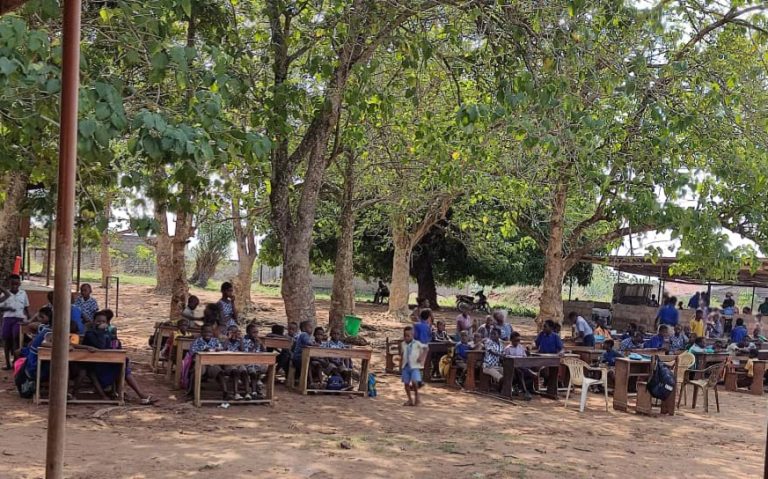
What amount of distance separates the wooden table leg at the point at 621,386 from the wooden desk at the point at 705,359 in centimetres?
303

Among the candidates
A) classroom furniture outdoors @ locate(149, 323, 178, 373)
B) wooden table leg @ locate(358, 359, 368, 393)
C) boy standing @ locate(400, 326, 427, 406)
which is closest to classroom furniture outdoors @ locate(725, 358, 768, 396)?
boy standing @ locate(400, 326, 427, 406)

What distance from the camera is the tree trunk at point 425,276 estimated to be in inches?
1305

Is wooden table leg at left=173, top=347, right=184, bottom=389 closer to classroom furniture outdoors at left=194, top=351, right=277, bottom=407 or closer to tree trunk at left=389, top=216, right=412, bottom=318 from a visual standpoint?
classroom furniture outdoors at left=194, top=351, right=277, bottom=407

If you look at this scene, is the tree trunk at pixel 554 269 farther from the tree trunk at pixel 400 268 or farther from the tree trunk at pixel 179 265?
the tree trunk at pixel 179 265

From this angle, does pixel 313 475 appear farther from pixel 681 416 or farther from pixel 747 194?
pixel 747 194

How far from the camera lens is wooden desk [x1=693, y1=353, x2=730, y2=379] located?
15.3 metres

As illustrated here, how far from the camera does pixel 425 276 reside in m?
33.7

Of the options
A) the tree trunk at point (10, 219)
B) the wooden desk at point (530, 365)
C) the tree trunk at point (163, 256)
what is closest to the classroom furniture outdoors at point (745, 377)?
the wooden desk at point (530, 365)

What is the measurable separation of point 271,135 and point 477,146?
12.7 ft

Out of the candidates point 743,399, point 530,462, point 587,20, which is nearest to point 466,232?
point 743,399

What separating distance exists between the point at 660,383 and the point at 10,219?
12923mm

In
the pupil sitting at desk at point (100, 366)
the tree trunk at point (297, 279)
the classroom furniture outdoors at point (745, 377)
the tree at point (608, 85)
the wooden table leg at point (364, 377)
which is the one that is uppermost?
the tree at point (608, 85)

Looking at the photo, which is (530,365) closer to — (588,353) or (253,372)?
(588,353)

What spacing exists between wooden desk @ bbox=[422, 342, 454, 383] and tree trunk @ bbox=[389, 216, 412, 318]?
983cm
